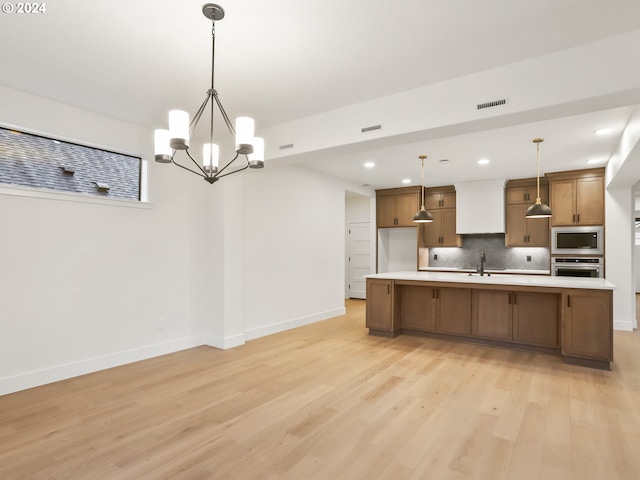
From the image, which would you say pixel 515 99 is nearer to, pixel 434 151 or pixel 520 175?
pixel 434 151

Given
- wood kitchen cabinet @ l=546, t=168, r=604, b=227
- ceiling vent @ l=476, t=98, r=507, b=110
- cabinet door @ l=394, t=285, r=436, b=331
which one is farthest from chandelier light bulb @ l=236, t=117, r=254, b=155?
wood kitchen cabinet @ l=546, t=168, r=604, b=227

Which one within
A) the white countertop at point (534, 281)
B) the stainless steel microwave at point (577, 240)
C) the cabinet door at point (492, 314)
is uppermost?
the stainless steel microwave at point (577, 240)

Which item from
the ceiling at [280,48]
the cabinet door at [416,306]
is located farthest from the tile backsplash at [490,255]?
the ceiling at [280,48]

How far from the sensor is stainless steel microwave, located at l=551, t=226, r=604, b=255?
6.17m

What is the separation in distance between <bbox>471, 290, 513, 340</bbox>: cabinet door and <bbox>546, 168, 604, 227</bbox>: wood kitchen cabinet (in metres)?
2.71

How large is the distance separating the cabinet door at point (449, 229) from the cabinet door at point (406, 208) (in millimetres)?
604

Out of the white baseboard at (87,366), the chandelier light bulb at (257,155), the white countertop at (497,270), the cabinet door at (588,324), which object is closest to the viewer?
the chandelier light bulb at (257,155)

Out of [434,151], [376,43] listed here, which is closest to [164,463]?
[376,43]

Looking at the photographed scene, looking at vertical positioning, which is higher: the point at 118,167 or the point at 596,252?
the point at 118,167

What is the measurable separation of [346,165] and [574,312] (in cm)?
384

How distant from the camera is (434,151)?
5.21 meters

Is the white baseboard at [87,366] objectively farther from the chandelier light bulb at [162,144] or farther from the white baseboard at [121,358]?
the chandelier light bulb at [162,144]

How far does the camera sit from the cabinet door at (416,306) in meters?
5.28

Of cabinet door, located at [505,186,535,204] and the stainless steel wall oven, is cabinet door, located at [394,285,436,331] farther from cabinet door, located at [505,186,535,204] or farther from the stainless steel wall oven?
cabinet door, located at [505,186,535,204]
